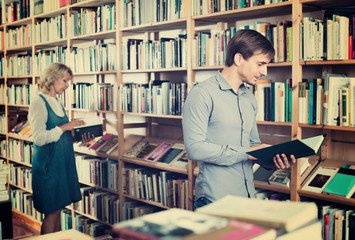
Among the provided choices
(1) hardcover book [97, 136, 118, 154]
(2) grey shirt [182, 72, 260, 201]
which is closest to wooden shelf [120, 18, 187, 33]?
(1) hardcover book [97, 136, 118, 154]

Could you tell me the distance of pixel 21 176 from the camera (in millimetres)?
5277

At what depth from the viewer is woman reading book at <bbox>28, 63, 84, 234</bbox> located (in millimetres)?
3115

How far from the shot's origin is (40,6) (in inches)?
189

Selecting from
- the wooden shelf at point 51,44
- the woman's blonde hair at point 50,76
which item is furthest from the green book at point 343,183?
the wooden shelf at point 51,44

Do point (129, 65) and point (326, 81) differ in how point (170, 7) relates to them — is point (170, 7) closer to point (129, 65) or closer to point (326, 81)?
point (129, 65)

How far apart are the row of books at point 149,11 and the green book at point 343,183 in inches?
61.2

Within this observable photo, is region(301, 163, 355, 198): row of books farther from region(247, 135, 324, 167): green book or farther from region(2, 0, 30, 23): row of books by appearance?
region(2, 0, 30, 23): row of books

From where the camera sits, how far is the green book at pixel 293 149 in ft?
5.69

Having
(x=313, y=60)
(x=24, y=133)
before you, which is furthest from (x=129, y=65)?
(x=24, y=133)

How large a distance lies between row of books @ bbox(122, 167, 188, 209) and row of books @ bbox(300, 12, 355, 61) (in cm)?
139

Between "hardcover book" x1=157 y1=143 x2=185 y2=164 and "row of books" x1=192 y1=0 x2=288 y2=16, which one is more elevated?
"row of books" x1=192 y1=0 x2=288 y2=16

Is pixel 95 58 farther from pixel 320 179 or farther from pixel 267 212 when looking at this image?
pixel 267 212

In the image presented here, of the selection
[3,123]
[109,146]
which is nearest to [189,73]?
[109,146]

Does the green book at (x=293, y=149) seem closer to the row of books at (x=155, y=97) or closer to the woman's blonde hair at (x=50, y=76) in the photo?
the row of books at (x=155, y=97)
